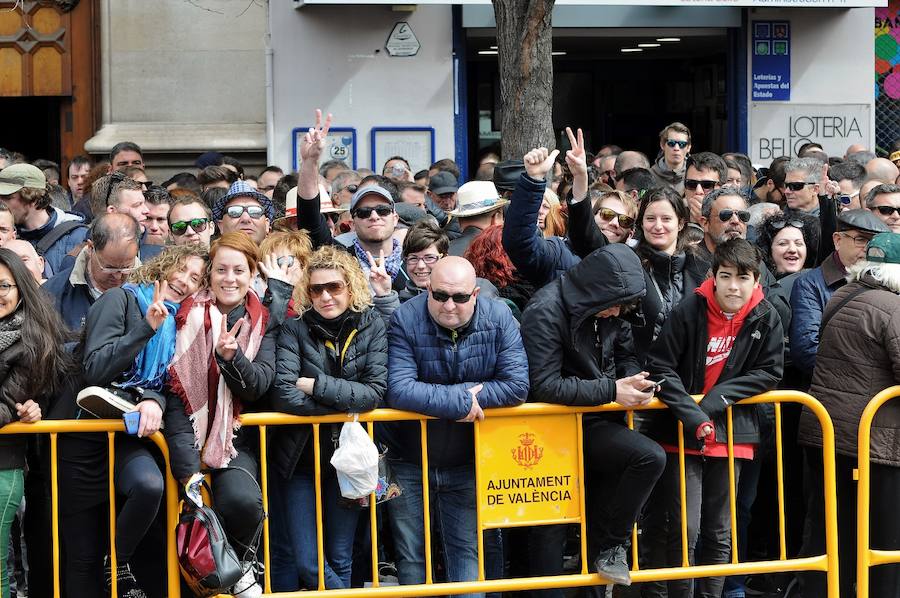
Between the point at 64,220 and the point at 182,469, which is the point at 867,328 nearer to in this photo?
the point at 182,469

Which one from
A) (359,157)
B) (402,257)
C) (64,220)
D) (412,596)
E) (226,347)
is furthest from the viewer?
(359,157)

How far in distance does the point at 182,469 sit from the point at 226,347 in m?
0.59

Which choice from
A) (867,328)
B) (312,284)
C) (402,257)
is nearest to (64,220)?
(402,257)

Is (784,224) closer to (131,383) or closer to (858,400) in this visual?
(858,400)

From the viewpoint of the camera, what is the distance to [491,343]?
243 inches

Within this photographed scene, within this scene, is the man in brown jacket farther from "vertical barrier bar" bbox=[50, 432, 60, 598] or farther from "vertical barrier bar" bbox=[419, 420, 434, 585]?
"vertical barrier bar" bbox=[50, 432, 60, 598]

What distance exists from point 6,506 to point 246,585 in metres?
1.14

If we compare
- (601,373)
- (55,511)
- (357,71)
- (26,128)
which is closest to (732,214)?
(601,373)

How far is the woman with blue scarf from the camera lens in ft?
18.9

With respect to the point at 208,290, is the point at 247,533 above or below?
below

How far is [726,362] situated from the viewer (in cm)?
650

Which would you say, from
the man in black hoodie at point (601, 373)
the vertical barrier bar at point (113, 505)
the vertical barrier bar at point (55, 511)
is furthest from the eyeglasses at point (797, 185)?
the vertical barrier bar at point (55, 511)

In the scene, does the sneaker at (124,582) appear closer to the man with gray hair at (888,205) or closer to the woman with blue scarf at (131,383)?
the woman with blue scarf at (131,383)

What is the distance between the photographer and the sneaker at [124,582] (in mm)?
6008
